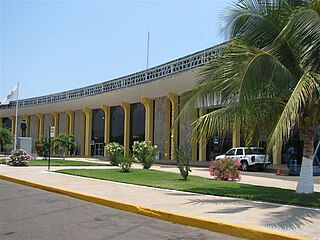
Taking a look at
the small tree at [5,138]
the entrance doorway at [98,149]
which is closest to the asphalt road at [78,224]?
the small tree at [5,138]

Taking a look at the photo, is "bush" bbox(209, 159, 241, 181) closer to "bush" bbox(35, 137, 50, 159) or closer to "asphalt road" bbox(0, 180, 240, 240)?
"asphalt road" bbox(0, 180, 240, 240)

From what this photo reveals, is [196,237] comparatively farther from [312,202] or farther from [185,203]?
[312,202]

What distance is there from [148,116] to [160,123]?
6.21 feet

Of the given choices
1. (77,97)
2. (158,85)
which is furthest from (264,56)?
(77,97)

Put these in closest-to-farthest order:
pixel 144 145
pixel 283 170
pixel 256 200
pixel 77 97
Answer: pixel 256 200
pixel 144 145
pixel 283 170
pixel 77 97

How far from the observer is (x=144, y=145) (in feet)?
86.7

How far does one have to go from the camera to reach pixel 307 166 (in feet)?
42.3

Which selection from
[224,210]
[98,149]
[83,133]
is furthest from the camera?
[83,133]

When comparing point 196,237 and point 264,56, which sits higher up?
point 264,56

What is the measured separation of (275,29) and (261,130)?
138 inches

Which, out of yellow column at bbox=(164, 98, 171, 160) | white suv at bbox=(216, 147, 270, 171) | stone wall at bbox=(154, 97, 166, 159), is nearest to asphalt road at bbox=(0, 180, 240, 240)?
white suv at bbox=(216, 147, 270, 171)

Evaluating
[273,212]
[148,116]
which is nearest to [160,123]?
[148,116]

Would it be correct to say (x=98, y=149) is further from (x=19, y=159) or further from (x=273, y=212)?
(x=273, y=212)

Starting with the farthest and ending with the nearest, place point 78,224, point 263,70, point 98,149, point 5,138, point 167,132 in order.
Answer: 1. point 98,149
2. point 5,138
3. point 167,132
4. point 263,70
5. point 78,224
